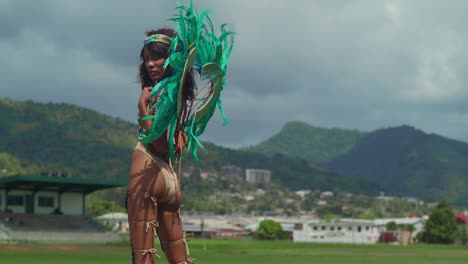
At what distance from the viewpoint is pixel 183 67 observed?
21.7 feet

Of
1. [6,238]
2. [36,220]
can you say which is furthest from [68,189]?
[6,238]

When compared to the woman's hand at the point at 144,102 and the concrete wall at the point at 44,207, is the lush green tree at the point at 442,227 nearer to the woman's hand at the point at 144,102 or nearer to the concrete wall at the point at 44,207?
the concrete wall at the point at 44,207

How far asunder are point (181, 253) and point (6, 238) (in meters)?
49.4

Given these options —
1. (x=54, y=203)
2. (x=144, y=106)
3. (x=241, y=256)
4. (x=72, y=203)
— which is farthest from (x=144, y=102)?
(x=72, y=203)

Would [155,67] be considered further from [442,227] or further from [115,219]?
[115,219]

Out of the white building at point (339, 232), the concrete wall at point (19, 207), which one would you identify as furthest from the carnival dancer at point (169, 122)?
the white building at point (339, 232)

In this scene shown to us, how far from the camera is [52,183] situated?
5900 cm

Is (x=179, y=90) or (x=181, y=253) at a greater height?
(x=179, y=90)

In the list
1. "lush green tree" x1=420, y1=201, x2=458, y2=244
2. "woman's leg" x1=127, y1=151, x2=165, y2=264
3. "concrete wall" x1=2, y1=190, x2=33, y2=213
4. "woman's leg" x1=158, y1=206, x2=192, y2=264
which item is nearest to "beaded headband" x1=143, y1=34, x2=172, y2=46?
"woman's leg" x1=127, y1=151, x2=165, y2=264

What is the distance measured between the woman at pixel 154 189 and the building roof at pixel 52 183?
5119 centimetres

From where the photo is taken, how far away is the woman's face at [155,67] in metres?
6.89

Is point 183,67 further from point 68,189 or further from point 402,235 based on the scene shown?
point 402,235

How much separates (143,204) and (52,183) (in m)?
54.5

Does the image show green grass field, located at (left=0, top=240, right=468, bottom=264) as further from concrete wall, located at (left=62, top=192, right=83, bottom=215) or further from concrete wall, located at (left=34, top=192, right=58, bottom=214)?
concrete wall, located at (left=62, top=192, right=83, bottom=215)
